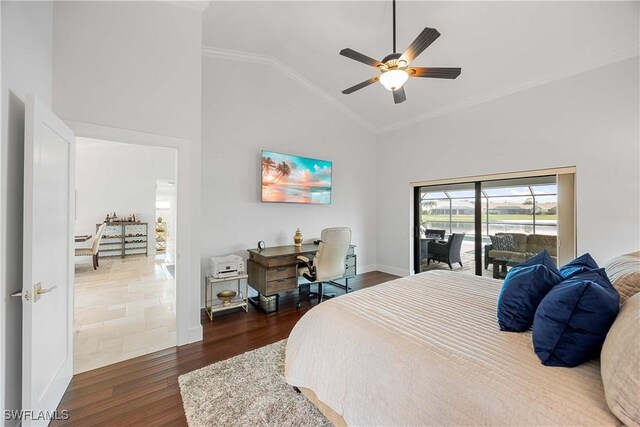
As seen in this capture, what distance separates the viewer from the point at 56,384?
5.59 ft

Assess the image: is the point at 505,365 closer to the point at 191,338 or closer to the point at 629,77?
the point at 191,338

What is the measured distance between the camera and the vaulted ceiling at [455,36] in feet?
8.46

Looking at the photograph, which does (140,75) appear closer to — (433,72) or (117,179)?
(433,72)

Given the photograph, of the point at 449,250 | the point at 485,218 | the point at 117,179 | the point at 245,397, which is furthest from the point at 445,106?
the point at 117,179

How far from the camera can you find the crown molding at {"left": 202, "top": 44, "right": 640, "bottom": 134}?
2875mm

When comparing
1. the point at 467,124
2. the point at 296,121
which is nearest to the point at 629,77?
the point at 467,124

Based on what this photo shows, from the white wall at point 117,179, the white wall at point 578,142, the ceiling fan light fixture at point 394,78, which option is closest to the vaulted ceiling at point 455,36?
the white wall at point 578,142

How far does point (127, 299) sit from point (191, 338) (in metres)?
2.01

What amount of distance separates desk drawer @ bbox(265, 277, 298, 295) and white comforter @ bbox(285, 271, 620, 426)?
169cm

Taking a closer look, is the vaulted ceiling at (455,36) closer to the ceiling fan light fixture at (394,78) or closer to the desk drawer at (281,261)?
the ceiling fan light fixture at (394,78)

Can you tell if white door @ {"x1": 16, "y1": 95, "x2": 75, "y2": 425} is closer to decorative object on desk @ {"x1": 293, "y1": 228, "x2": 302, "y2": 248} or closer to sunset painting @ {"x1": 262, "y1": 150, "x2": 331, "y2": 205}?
sunset painting @ {"x1": 262, "y1": 150, "x2": 331, "y2": 205}

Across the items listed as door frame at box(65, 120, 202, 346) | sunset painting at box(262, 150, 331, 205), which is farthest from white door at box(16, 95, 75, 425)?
sunset painting at box(262, 150, 331, 205)

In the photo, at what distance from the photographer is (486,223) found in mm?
4148

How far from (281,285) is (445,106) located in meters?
4.00
